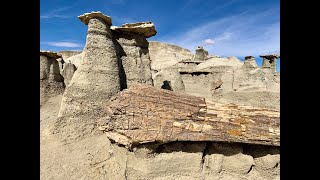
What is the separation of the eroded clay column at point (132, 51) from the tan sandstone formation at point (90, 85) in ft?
2.54

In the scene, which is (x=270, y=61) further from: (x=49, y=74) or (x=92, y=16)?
(x=49, y=74)

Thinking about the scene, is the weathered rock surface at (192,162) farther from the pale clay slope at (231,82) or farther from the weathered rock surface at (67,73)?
the weathered rock surface at (67,73)

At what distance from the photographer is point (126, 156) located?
13.8 ft

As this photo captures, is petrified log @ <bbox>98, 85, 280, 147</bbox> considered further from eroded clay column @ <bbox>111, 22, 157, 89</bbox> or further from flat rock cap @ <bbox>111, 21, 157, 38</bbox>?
flat rock cap @ <bbox>111, 21, 157, 38</bbox>

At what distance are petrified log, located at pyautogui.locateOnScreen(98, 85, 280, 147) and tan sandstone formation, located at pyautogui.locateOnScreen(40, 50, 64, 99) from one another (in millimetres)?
9343

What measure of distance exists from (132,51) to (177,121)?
245 inches

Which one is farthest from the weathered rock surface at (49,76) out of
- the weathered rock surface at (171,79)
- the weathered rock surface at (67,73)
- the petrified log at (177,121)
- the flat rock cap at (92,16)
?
the petrified log at (177,121)

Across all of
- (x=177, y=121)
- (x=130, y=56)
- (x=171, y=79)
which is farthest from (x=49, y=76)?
(x=177, y=121)

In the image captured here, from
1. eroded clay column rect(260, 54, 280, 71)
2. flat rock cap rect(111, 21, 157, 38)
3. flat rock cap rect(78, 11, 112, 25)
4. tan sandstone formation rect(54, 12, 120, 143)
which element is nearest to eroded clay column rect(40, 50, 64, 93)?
tan sandstone formation rect(54, 12, 120, 143)

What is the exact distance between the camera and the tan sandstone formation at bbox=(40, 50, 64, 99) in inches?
481

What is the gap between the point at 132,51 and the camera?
9.85 meters
